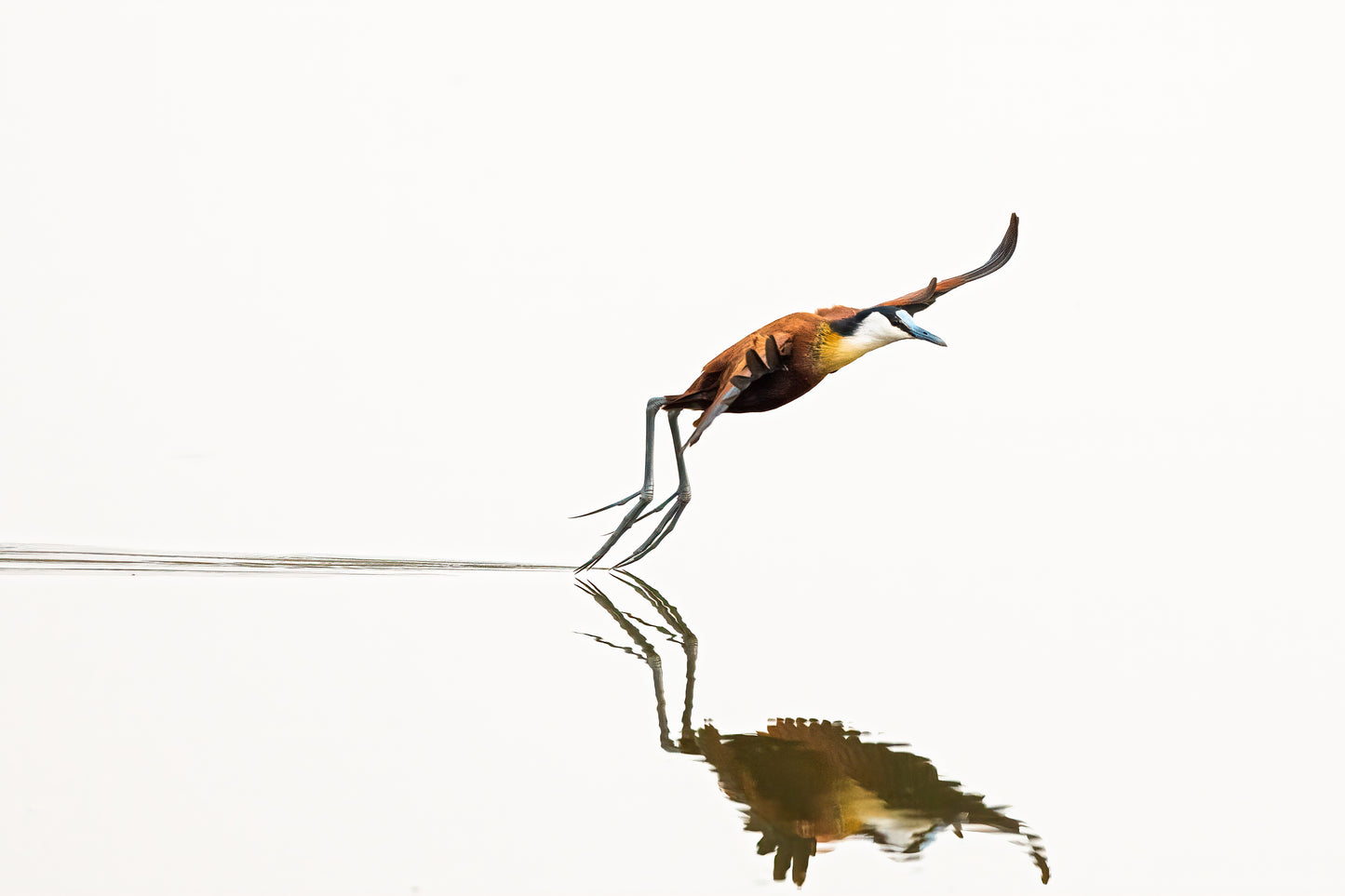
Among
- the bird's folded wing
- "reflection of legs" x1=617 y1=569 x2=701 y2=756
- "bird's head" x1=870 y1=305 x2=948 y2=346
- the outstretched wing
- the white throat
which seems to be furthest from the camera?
the outstretched wing

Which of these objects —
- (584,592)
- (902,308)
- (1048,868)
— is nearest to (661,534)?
(584,592)

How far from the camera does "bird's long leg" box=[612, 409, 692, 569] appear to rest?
6.88m

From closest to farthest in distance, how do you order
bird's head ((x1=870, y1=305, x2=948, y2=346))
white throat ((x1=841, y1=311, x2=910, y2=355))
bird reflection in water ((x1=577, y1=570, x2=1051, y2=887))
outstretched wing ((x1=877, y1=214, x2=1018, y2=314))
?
bird reflection in water ((x1=577, y1=570, x2=1051, y2=887))
bird's head ((x1=870, y1=305, x2=948, y2=346))
white throat ((x1=841, y1=311, x2=910, y2=355))
outstretched wing ((x1=877, y1=214, x2=1018, y2=314))

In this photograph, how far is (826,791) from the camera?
4215mm

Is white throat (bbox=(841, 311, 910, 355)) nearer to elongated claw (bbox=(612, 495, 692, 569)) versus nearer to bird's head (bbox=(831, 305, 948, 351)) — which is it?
bird's head (bbox=(831, 305, 948, 351))

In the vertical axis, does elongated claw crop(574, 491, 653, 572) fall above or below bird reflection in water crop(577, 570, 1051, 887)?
above

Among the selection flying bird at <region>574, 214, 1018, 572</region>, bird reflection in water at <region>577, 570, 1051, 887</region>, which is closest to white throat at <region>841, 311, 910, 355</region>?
flying bird at <region>574, 214, 1018, 572</region>

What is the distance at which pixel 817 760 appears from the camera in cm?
448

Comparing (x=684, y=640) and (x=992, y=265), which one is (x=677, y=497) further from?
(x=992, y=265)

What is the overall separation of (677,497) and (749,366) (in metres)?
0.97

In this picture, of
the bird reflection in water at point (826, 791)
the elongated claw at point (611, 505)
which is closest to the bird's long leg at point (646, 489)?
the elongated claw at point (611, 505)

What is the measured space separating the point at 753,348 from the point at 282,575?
9.38 ft

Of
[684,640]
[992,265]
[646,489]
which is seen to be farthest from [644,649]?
[992,265]

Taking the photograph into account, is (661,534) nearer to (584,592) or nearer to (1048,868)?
(584,592)
